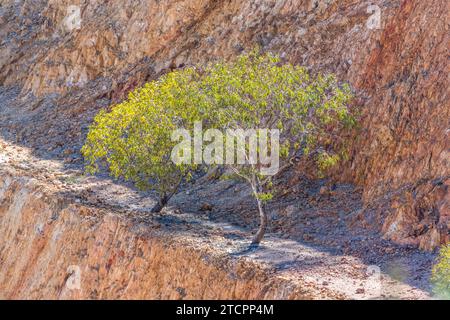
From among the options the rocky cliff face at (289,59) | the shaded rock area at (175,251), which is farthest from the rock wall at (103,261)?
the rocky cliff face at (289,59)

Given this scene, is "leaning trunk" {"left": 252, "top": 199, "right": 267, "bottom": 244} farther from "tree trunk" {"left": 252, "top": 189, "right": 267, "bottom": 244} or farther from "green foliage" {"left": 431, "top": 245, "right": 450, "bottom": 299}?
"green foliage" {"left": 431, "top": 245, "right": 450, "bottom": 299}

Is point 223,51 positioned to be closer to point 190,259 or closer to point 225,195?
point 225,195

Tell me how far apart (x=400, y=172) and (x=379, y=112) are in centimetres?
195

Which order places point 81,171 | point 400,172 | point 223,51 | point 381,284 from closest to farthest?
1. point 381,284
2. point 400,172
3. point 81,171
4. point 223,51

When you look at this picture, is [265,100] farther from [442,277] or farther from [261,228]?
[442,277]

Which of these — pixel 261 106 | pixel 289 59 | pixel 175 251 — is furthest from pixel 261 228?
pixel 289 59

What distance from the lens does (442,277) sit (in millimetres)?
13727

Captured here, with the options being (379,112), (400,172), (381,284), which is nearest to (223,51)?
(379,112)

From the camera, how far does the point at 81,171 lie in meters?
23.8

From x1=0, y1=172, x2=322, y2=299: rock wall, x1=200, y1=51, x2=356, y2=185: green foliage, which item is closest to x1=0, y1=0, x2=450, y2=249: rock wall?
x1=200, y1=51, x2=356, y2=185: green foliage

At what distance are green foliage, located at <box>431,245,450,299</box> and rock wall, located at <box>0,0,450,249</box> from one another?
147cm

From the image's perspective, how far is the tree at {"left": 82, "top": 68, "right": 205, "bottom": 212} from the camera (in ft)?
59.1

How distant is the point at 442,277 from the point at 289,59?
1116 cm

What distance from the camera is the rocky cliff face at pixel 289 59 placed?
17172mm
